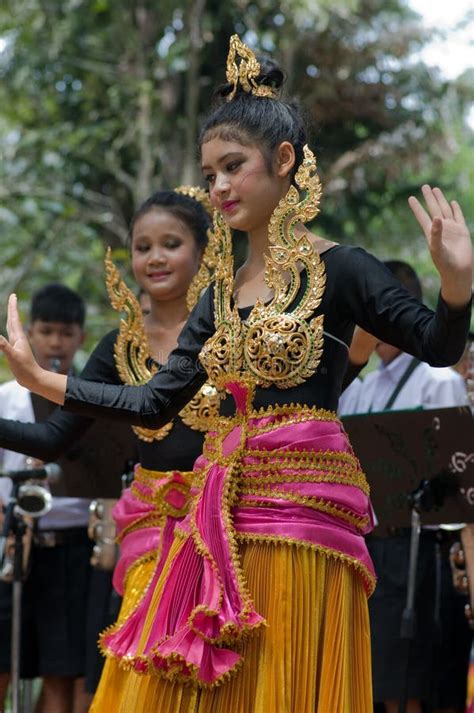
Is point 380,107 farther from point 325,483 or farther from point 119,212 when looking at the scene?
point 325,483

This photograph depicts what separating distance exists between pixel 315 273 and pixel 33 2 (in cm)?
1039

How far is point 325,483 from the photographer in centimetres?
323

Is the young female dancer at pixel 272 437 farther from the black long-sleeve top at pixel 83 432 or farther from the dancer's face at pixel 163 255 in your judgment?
the dancer's face at pixel 163 255

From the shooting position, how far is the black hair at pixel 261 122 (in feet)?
11.4

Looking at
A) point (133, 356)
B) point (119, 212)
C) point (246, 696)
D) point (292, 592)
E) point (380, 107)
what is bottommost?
point (246, 696)

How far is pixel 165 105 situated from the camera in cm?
1308

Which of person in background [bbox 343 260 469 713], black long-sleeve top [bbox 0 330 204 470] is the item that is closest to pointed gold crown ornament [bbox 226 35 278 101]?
black long-sleeve top [bbox 0 330 204 470]

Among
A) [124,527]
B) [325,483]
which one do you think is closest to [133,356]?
[124,527]

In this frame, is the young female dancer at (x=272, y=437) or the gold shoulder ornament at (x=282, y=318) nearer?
the young female dancer at (x=272, y=437)

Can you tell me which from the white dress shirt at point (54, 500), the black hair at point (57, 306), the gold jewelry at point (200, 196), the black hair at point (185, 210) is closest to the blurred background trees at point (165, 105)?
the black hair at point (57, 306)

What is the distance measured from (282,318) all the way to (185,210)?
70.5 inches

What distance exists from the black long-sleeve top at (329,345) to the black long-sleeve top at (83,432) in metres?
0.64

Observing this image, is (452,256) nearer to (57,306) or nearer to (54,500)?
(54,500)

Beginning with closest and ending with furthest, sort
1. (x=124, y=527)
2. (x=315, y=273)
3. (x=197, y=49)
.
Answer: (x=315, y=273) < (x=124, y=527) < (x=197, y=49)
